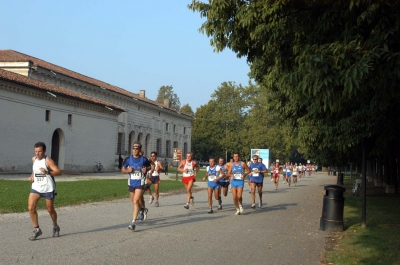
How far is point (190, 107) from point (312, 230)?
105 metres

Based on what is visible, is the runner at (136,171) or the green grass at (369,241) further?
the runner at (136,171)

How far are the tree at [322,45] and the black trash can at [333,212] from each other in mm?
2239

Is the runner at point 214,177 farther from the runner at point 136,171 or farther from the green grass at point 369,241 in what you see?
the runner at point 136,171

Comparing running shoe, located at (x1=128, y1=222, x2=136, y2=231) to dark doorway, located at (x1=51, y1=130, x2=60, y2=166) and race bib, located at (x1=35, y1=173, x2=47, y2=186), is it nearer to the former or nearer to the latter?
race bib, located at (x1=35, y1=173, x2=47, y2=186)

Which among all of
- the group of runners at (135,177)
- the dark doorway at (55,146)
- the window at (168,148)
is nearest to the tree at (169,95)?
the window at (168,148)

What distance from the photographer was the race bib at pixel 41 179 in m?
9.14

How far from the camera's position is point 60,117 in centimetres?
4147

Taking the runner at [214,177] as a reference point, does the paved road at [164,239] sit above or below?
below

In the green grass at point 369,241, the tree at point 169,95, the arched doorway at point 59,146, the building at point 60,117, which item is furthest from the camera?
the tree at point 169,95

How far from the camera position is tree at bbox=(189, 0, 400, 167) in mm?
6594

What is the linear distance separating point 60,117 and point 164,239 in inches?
1349

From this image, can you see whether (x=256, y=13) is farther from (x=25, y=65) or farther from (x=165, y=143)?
(x=165, y=143)

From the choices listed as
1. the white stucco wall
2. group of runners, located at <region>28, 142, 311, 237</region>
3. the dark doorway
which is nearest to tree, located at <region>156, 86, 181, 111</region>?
the white stucco wall

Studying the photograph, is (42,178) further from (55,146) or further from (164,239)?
(55,146)
